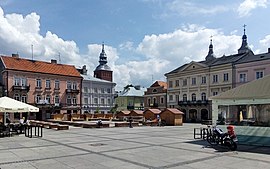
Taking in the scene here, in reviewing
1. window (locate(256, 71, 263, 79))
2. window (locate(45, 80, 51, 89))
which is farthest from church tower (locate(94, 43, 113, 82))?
window (locate(256, 71, 263, 79))

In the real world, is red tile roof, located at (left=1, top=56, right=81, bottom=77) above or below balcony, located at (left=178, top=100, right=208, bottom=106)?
above

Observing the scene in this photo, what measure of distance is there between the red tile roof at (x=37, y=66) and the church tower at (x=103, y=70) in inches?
644

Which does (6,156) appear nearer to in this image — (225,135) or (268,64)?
(225,135)

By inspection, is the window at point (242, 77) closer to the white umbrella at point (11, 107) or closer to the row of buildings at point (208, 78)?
the row of buildings at point (208, 78)

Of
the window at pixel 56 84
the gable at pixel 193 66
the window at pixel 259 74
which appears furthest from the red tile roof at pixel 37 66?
the window at pixel 259 74

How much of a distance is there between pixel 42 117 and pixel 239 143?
47.3m

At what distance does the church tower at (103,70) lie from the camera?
82.4m

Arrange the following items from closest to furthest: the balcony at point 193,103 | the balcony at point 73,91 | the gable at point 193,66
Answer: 1. the balcony at point 193,103
2. the gable at point 193,66
3. the balcony at point 73,91

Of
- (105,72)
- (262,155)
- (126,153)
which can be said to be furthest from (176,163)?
(105,72)

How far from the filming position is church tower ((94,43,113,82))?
8244 centimetres

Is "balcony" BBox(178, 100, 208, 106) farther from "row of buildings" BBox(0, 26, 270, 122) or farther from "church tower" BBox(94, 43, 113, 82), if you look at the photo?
"church tower" BBox(94, 43, 113, 82)

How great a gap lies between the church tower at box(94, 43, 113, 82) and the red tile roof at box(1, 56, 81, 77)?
53.7 feet

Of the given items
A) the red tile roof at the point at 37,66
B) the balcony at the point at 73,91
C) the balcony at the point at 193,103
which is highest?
the red tile roof at the point at 37,66

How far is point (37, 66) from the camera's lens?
193ft
